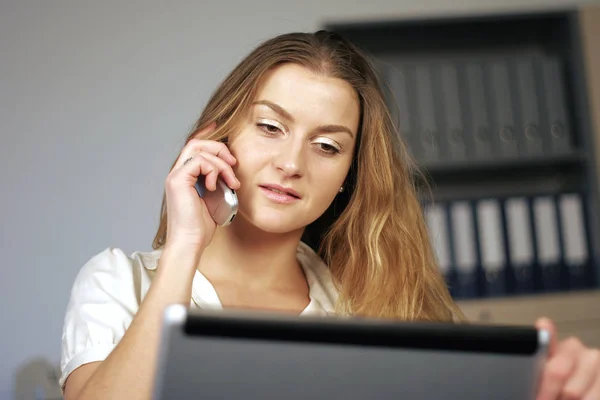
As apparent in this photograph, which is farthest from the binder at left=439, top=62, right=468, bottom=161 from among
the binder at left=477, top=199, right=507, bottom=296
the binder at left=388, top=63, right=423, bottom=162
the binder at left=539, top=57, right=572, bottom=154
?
the binder at left=539, top=57, right=572, bottom=154

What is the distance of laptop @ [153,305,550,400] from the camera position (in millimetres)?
580

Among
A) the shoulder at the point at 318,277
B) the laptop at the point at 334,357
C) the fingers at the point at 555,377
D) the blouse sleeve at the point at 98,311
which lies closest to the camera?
the laptop at the point at 334,357

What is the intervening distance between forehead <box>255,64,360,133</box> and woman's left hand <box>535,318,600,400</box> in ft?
2.49

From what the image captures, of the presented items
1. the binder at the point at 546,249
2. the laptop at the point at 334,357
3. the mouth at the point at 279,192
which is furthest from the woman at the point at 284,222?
the binder at the point at 546,249

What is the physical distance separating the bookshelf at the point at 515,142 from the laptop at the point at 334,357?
206 cm

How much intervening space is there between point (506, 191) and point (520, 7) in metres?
0.75

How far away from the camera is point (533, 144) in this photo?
9.32 ft

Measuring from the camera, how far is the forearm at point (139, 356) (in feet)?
3.33

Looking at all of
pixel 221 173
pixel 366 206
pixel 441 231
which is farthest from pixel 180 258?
pixel 441 231

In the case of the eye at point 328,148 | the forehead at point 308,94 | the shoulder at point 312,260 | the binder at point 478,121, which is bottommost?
the shoulder at point 312,260

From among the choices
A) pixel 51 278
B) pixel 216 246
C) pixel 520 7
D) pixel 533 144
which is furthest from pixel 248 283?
pixel 520 7

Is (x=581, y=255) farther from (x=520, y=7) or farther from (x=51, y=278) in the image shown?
(x=51, y=278)

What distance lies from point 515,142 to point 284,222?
1.69 meters

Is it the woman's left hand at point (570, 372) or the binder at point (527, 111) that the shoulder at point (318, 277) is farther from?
the binder at point (527, 111)
